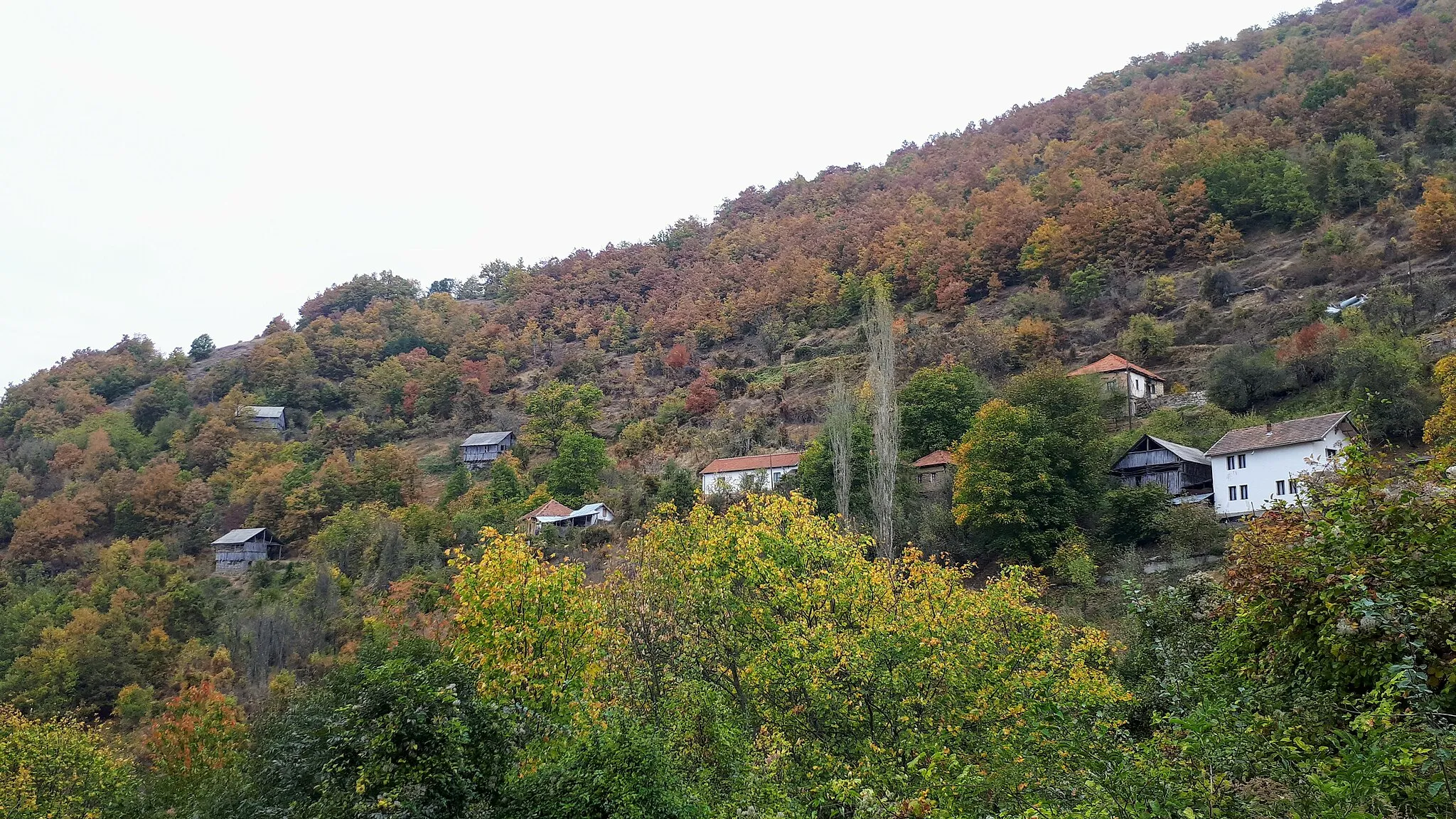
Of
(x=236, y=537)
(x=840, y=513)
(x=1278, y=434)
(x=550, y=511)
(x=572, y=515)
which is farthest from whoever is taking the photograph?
(x=236, y=537)

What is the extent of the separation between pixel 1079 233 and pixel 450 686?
67275mm

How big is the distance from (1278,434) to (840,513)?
58.7 feet

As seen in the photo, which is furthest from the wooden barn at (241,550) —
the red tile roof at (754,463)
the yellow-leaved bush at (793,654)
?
the yellow-leaved bush at (793,654)

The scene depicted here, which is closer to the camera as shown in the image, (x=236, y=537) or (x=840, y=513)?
(x=840, y=513)

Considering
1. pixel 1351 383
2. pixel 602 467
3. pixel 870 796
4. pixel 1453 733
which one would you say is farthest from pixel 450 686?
pixel 602 467

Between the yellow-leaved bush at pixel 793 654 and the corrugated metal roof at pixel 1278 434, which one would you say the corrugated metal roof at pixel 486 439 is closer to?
the corrugated metal roof at pixel 1278 434

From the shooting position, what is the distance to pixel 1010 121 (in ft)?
360

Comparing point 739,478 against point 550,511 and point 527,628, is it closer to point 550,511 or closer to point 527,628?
point 550,511

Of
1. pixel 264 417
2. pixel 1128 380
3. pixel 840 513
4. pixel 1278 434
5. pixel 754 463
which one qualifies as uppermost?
pixel 264 417

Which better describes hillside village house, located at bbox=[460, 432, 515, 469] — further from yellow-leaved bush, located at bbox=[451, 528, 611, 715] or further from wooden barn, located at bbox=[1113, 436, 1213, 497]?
yellow-leaved bush, located at bbox=[451, 528, 611, 715]

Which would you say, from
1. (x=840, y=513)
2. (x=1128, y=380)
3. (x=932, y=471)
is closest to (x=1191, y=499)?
(x=932, y=471)

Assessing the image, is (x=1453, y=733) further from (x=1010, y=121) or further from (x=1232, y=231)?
(x=1010, y=121)

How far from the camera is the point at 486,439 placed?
7394 cm

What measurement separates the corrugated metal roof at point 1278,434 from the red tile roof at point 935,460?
1226 cm
